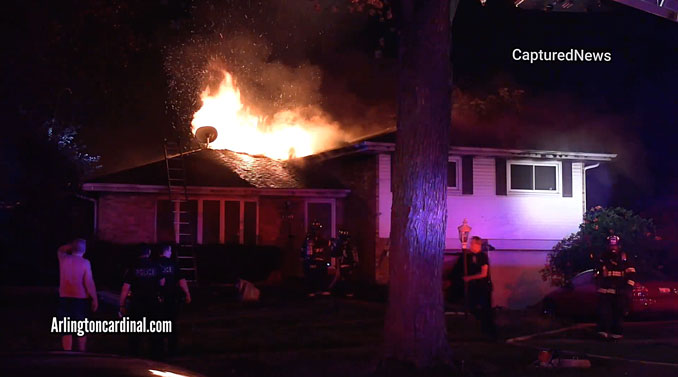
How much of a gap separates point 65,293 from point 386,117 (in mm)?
20665

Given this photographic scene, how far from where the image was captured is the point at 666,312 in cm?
1564

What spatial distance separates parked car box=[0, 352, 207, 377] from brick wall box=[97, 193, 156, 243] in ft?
55.5

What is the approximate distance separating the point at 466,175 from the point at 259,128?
9217 millimetres

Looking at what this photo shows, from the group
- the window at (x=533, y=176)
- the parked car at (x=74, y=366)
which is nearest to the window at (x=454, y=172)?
the window at (x=533, y=176)

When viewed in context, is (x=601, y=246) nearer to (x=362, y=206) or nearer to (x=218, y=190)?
(x=362, y=206)

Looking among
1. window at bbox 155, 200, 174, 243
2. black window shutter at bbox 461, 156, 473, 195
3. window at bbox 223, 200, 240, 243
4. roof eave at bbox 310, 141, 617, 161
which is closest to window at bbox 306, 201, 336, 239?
roof eave at bbox 310, 141, 617, 161

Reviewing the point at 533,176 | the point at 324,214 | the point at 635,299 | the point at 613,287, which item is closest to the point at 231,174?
the point at 324,214

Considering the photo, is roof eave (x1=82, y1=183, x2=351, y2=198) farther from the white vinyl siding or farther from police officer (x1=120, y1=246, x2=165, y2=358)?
police officer (x1=120, y1=246, x2=165, y2=358)

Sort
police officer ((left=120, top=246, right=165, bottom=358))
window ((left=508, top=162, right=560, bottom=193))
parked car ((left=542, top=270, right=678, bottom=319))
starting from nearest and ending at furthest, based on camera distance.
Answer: police officer ((left=120, top=246, right=165, bottom=358))
parked car ((left=542, top=270, right=678, bottom=319))
window ((left=508, top=162, right=560, bottom=193))

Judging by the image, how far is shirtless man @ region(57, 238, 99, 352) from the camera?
9.09 meters

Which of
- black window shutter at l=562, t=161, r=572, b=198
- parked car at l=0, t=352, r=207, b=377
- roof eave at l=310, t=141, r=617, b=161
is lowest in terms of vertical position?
parked car at l=0, t=352, r=207, b=377

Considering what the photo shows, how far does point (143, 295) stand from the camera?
29.4 ft

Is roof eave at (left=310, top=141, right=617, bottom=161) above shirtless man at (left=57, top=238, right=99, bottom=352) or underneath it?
above

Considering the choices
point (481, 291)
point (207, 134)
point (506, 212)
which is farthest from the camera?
point (207, 134)
